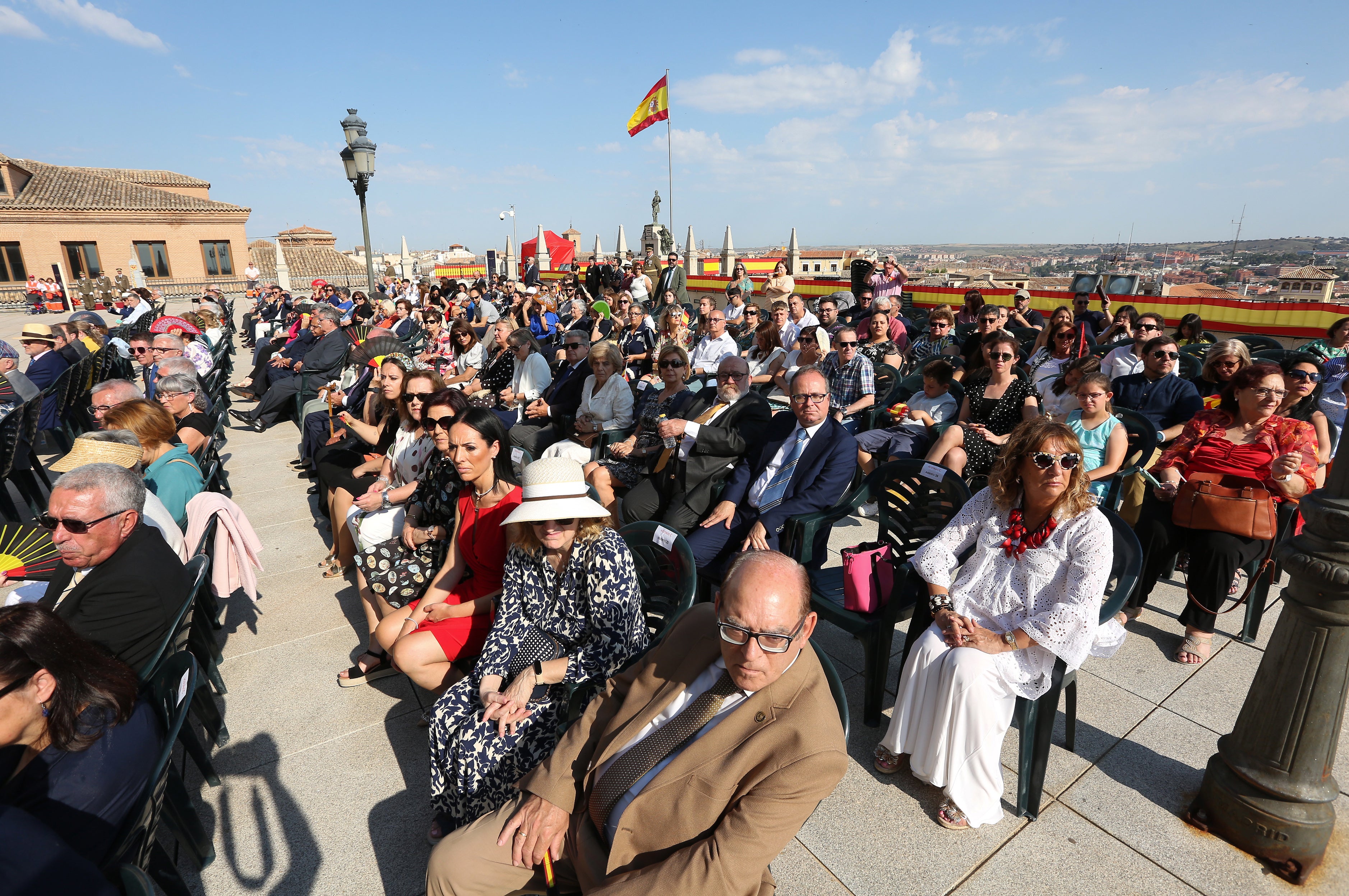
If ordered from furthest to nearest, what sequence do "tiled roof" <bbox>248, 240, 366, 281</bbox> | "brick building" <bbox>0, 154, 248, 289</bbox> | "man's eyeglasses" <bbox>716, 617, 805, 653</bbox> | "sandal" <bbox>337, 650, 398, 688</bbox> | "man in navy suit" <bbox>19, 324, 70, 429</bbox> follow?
"tiled roof" <bbox>248, 240, 366, 281</bbox> → "brick building" <bbox>0, 154, 248, 289</bbox> → "man in navy suit" <bbox>19, 324, 70, 429</bbox> → "sandal" <bbox>337, 650, 398, 688</bbox> → "man's eyeglasses" <bbox>716, 617, 805, 653</bbox>

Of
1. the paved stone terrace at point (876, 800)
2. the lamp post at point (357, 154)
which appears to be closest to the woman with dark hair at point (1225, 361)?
the paved stone terrace at point (876, 800)

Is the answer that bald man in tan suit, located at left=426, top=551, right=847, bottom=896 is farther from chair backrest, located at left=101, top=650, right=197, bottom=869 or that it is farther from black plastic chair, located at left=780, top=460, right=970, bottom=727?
black plastic chair, located at left=780, top=460, right=970, bottom=727

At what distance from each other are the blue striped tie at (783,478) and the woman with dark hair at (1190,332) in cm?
536

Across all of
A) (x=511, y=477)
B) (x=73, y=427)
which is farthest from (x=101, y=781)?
(x=73, y=427)

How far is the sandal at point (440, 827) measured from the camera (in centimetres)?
228

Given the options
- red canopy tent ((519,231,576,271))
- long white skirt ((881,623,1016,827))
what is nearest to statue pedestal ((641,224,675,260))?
red canopy tent ((519,231,576,271))

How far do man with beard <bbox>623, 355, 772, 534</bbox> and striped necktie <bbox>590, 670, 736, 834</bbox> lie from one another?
1941 mm

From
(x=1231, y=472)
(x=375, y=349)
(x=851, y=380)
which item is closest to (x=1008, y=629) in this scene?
(x=1231, y=472)

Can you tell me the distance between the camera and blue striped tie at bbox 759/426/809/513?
3.59 metres

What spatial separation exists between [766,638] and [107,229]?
4328 centimetres

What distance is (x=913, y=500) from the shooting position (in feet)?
10.3

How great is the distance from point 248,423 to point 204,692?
23.5ft

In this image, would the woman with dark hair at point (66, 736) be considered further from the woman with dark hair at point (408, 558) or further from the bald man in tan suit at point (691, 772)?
the woman with dark hair at point (408, 558)

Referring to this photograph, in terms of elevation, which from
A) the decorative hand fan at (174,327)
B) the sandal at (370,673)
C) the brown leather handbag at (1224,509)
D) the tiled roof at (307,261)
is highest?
the tiled roof at (307,261)
